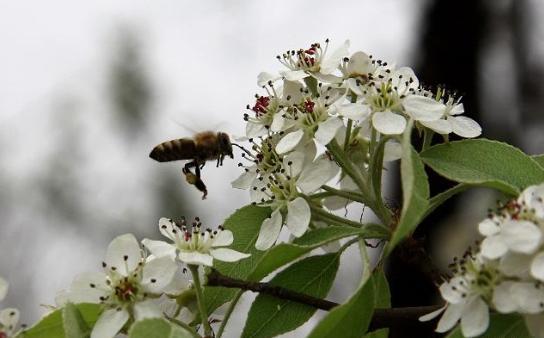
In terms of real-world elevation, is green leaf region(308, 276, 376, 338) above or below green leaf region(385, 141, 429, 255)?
below

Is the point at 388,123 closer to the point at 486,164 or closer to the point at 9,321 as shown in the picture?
the point at 486,164

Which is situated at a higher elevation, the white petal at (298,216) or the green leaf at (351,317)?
the white petal at (298,216)

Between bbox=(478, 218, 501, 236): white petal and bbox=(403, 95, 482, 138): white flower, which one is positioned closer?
bbox=(478, 218, 501, 236): white petal

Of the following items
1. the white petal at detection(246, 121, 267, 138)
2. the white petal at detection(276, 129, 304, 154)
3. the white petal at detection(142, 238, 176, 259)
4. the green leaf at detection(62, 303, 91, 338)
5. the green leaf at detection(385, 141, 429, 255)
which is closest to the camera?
the green leaf at detection(385, 141, 429, 255)

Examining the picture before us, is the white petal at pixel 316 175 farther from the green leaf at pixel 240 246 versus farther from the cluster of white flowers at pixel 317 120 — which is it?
the green leaf at pixel 240 246

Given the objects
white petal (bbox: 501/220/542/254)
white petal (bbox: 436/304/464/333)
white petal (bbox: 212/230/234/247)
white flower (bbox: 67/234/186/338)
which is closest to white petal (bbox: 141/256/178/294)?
white flower (bbox: 67/234/186/338)

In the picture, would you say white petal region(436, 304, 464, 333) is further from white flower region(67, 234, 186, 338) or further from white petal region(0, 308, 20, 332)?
white petal region(0, 308, 20, 332)

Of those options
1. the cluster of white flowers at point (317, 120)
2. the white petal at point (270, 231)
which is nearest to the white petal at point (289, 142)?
the cluster of white flowers at point (317, 120)

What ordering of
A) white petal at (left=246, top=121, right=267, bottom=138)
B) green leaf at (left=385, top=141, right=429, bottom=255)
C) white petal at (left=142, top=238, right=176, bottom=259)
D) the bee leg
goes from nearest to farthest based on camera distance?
green leaf at (left=385, top=141, right=429, bottom=255) < white petal at (left=142, top=238, right=176, bottom=259) < white petal at (left=246, top=121, right=267, bottom=138) < the bee leg
